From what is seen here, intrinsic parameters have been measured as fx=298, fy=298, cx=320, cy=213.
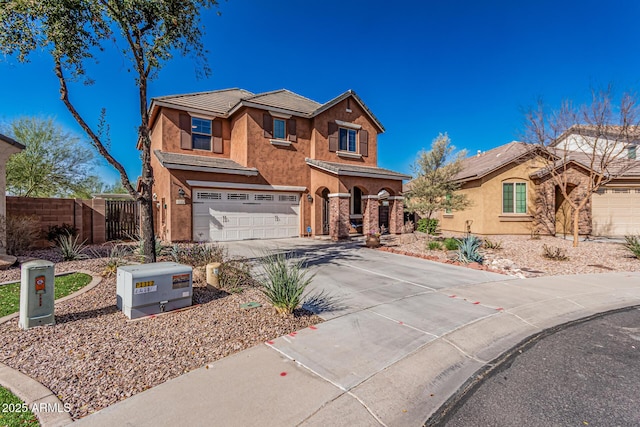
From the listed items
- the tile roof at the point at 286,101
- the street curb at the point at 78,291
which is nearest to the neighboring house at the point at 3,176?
the street curb at the point at 78,291

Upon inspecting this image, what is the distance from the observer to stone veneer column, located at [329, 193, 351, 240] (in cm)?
1485

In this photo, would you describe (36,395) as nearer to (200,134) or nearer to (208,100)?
(200,134)

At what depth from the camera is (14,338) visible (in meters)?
Answer: 3.77

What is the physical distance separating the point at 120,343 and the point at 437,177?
1300cm

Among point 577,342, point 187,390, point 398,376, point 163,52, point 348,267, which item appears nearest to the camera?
point 187,390

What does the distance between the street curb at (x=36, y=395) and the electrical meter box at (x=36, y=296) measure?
3.28 feet

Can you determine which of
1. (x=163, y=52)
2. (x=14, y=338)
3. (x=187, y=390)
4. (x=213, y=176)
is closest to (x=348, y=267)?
(x=187, y=390)

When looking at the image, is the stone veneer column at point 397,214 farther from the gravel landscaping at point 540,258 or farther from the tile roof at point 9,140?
the tile roof at point 9,140

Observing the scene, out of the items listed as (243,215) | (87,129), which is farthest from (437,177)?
(87,129)

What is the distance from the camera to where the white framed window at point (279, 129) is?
1615cm

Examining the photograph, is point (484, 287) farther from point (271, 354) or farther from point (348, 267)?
point (271, 354)

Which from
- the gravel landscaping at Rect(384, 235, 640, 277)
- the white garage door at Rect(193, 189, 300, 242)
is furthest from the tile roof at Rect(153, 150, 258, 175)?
the gravel landscaping at Rect(384, 235, 640, 277)

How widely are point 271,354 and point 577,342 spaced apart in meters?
4.47

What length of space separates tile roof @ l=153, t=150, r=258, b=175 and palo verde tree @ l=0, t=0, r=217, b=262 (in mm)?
5096
